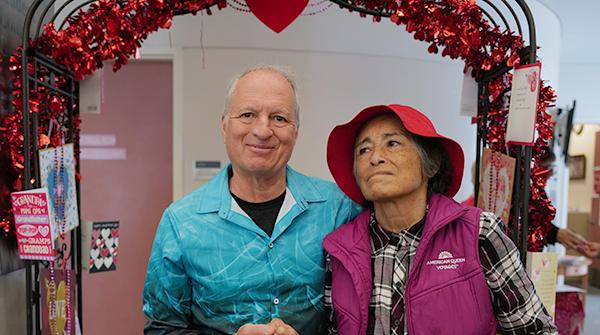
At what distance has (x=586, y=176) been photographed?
325 inches

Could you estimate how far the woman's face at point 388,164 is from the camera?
58.5 inches

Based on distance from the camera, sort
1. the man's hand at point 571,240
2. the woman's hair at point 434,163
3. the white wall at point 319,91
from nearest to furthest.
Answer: the woman's hair at point 434,163, the man's hand at point 571,240, the white wall at point 319,91

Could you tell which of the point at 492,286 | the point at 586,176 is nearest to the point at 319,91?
the point at 492,286

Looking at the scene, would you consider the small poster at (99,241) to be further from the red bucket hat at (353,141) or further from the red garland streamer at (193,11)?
the red bucket hat at (353,141)

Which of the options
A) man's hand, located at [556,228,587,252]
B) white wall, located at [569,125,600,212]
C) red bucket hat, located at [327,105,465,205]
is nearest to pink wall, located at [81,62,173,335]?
red bucket hat, located at [327,105,465,205]

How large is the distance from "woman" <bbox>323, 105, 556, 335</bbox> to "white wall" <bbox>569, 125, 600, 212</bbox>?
7.69 metres

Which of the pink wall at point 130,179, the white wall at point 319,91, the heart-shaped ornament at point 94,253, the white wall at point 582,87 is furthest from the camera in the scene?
the white wall at point 582,87

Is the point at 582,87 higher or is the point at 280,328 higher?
the point at 582,87

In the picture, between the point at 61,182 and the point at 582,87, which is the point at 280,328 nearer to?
the point at 61,182

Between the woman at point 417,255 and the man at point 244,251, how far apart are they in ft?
0.37

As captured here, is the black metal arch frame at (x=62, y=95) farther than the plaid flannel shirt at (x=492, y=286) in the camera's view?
Yes

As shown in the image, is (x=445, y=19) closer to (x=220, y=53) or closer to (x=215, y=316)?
(x=215, y=316)

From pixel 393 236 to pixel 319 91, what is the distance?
215 cm

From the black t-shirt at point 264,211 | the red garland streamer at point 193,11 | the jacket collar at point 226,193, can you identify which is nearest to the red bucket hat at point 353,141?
the jacket collar at point 226,193
